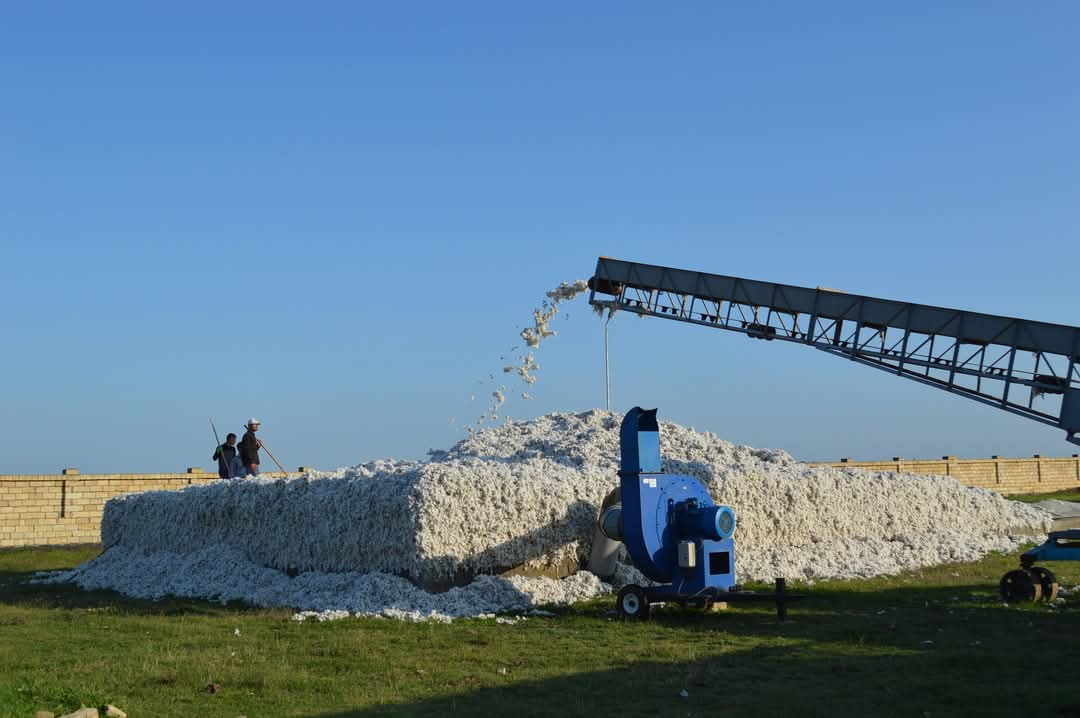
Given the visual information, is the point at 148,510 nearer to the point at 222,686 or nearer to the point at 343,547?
the point at 343,547

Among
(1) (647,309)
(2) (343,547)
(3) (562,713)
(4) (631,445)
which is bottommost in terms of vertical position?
(3) (562,713)

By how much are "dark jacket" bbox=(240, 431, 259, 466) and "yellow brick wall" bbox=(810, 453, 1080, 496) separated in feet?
81.0

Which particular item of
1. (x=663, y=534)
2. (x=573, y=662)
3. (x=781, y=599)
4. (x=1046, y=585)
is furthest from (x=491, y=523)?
(x=1046, y=585)

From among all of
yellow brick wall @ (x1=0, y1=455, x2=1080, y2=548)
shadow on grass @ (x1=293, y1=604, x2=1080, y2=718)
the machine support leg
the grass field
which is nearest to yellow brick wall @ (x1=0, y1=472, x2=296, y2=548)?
yellow brick wall @ (x1=0, y1=455, x2=1080, y2=548)

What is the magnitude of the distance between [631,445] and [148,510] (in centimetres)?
1118

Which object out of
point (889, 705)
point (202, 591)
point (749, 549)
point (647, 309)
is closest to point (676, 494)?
point (749, 549)

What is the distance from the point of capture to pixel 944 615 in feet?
40.4

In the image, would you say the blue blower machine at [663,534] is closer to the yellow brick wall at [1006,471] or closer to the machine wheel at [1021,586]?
the machine wheel at [1021,586]

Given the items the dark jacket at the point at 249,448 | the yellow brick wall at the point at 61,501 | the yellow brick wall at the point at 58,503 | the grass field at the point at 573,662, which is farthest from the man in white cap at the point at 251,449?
the yellow brick wall at the point at 58,503

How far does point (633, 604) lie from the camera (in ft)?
41.4

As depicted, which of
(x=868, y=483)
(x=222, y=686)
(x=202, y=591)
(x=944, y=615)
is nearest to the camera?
(x=222, y=686)

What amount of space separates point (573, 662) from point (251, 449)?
11.5 m

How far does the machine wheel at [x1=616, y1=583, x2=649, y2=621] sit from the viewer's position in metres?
12.5

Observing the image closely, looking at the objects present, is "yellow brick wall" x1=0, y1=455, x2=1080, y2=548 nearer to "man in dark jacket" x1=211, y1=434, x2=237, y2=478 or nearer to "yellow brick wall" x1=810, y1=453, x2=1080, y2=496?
"man in dark jacket" x1=211, y1=434, x2=237, y2=478
